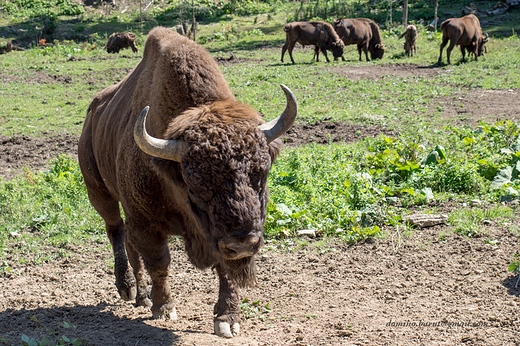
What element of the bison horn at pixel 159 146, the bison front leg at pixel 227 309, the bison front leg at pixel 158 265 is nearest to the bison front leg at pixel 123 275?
the bison front leg at pixel 158 265

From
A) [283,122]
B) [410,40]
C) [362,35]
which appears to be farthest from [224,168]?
[362,35]

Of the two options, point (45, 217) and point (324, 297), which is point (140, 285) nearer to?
point (324, 297)

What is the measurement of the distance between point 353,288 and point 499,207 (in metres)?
2.39

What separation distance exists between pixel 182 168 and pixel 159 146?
0.23 metres

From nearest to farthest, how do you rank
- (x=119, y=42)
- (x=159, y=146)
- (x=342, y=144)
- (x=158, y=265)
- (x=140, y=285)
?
(x=159, y=146) < (x=158, y=265) < (x=140, y=285) < (x=342, y=144) < (x=119, y=42)

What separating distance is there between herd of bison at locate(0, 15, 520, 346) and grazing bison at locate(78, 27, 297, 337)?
0.04 feet

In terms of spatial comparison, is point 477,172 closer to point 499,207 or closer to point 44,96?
point 499,207

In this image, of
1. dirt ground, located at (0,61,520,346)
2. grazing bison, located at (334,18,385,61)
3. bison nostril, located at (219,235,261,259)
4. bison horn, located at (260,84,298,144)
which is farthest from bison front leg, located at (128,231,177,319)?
grazing bison, located at (334,18,385,61)

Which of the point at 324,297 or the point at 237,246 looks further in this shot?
the point at 324,297

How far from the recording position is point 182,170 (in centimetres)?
327

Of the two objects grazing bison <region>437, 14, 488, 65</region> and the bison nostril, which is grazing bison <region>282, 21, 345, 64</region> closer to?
grazing bison <region>437, 14, 488, 65</region>

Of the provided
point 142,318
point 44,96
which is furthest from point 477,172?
point 44,96

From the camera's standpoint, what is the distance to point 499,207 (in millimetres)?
5648

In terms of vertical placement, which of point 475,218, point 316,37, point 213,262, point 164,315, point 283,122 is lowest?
point 164,315
